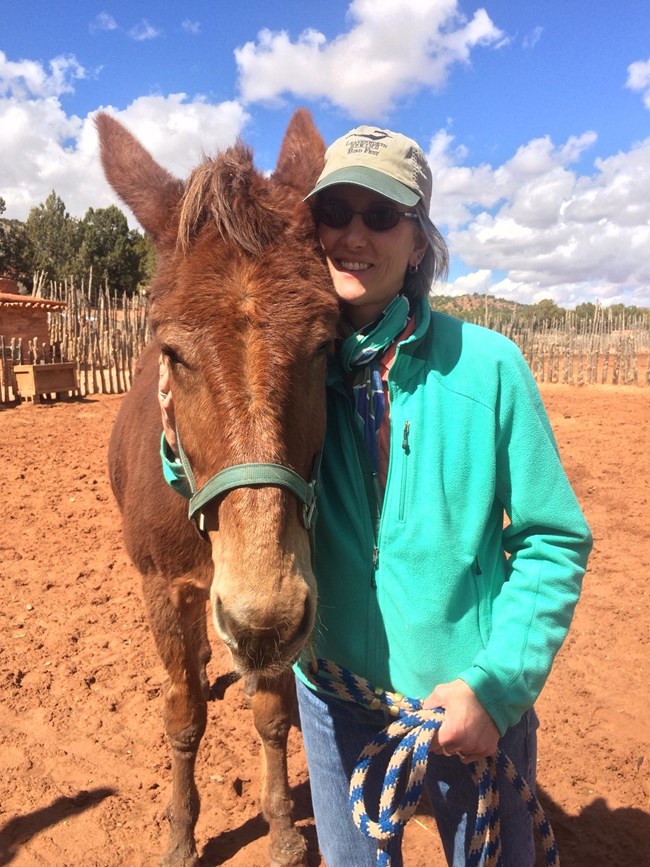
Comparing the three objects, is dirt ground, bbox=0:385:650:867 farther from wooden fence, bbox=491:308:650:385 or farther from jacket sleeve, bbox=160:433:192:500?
wooden fence, bbox=491:308:650:385

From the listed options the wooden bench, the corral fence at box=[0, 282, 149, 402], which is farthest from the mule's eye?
the corral fence at box=[0, 282, 149, 402]

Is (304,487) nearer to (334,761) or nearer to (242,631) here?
(242,631)

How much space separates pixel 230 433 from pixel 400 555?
54 centimetres

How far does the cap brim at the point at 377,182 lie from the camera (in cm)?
155

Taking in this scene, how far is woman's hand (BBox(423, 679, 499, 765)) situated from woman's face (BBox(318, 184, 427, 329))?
105cm

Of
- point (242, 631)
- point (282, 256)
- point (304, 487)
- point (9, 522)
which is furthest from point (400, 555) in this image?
point (9, 522)

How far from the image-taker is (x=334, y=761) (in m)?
1.85

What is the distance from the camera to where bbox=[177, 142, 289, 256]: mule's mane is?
1722 mm

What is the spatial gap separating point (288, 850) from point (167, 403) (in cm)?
237

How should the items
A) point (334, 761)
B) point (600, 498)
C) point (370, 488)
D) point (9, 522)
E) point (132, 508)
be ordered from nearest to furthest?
point (370, 488) < point (334, 761) < point (132, 508) < point (9, 522) < point (600, 498)

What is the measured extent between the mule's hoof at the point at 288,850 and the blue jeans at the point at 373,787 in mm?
1135

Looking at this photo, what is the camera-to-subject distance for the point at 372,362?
1671 mm

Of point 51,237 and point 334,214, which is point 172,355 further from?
point 51,237

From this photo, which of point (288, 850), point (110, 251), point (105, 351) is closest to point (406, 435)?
point (288, 850)
